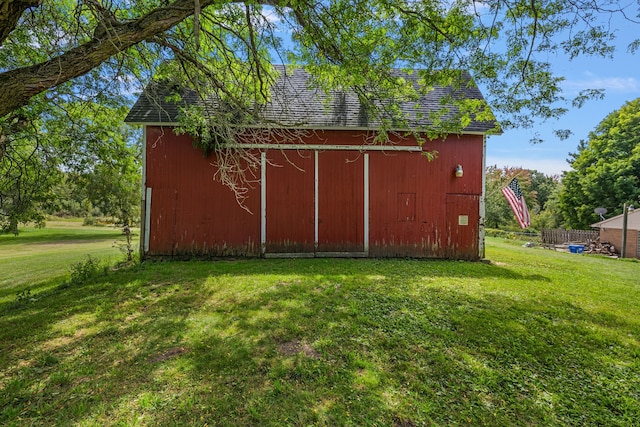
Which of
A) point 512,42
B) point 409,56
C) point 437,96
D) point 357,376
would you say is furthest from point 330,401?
point 437,96

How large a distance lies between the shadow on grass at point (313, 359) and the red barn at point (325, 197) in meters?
2.87

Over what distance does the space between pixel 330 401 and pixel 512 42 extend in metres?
4.72

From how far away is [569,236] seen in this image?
17.7 meters

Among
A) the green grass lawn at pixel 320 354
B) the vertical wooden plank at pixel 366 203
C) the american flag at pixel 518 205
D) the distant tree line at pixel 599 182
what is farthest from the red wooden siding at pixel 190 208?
the distant tree line at pixel 599 182

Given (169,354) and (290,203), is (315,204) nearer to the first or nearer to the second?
(290,203)

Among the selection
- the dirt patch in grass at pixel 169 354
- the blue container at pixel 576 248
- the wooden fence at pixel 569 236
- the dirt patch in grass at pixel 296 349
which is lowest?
the blue container at pixel 576 248

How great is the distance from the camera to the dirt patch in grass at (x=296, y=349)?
9.16ft

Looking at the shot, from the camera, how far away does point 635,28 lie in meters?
3.34

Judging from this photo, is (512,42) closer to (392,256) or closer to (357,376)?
(357,376)

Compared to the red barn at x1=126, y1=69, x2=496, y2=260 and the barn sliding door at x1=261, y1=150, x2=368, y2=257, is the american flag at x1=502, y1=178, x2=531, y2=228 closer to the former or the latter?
the red barn at x1=126, y1=69, x2=496, y2=260

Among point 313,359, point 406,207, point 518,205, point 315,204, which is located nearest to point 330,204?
point 315,204

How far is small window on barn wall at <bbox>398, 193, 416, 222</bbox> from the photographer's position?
761 cm

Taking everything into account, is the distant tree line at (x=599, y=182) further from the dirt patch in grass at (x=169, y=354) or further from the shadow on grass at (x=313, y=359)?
the dirt patch in grass at (x=169, y=354)

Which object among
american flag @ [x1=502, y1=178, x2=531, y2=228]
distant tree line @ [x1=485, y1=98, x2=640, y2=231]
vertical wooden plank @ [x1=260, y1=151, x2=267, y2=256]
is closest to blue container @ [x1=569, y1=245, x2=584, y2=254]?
american flag @ [x1=502, y1=178, x2=531, y2=228]
